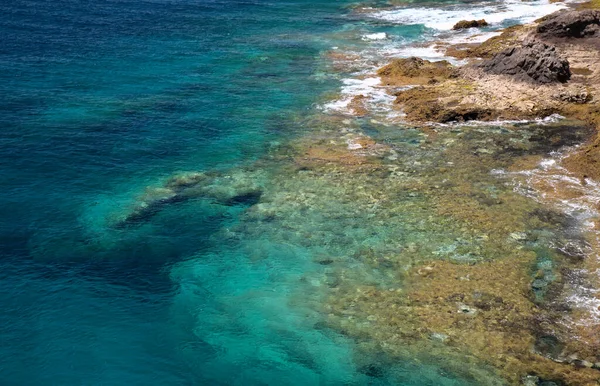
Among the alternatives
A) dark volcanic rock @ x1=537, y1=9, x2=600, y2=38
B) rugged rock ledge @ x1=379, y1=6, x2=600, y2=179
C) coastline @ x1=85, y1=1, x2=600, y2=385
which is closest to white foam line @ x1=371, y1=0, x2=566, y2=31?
dark volcanic rock @ x1=537, y1=9, x2=600, y2=38

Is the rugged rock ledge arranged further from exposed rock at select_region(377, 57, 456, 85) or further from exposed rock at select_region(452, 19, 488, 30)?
exposed rock at select_region(452, 19, 488, 30)

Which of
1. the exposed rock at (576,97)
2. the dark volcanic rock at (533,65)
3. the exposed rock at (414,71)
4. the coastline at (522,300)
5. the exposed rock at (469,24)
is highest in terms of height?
the exposed rock at (469,24)

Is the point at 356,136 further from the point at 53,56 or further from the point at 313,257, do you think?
the point at 53,56

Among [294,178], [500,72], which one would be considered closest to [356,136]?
[294,178]

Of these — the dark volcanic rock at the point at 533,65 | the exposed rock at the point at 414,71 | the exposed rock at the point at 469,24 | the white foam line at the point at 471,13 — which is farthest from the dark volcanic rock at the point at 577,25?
the white foam line at the point at 471,13

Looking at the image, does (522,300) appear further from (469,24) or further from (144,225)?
(469,24)

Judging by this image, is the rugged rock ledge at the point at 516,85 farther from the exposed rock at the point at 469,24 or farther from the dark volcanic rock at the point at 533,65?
the exposed rock at the point at 469,24
